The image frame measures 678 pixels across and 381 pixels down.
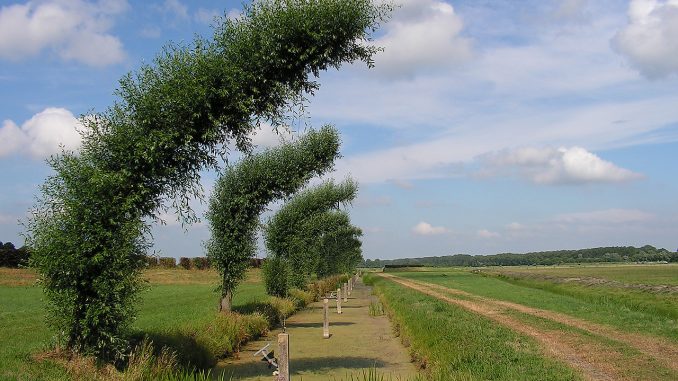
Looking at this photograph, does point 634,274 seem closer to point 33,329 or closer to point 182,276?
point 182,276

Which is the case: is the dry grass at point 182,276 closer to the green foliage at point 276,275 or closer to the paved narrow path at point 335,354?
the green foliage at point 276,275

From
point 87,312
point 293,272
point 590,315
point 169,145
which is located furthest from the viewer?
point 293,272

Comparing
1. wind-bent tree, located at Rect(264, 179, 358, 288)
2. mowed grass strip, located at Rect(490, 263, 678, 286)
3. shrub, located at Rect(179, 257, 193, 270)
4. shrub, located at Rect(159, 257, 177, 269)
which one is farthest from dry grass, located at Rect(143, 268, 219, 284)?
mowed grass strip, located at Rect(490, 263, 678, 286)

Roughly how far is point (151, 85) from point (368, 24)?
469cm

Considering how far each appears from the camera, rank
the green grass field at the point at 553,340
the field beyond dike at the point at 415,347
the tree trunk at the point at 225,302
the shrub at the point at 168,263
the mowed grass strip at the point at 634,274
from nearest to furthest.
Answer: the field beyond dike at the point at 415,347
the green grass field at the point at 553,340
the tree trunk at the point at 225,302
the mowed grass strip at the point at 634,274
the shrub at the point at 168,263

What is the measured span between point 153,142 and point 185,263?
8475 centimetres

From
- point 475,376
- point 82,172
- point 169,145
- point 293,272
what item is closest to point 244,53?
point 169,145

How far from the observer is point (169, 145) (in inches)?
478

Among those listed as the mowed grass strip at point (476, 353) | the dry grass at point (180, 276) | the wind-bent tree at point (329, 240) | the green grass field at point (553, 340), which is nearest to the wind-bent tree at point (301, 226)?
the wind-bent tree at point (329, 240)

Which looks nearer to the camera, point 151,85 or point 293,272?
point 151,85

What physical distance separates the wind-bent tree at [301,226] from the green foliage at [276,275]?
132cm

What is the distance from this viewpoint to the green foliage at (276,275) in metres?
36.4

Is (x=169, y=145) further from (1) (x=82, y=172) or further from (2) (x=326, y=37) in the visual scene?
(2) (x=326, y=37)

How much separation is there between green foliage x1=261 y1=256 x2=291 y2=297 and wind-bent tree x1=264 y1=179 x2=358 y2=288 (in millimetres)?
1324
